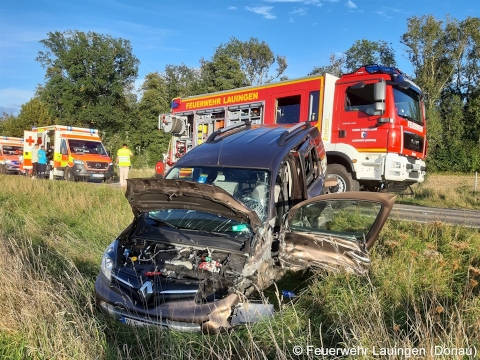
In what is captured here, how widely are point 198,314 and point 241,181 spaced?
71.2 inches

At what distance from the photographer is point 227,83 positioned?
39406 mm

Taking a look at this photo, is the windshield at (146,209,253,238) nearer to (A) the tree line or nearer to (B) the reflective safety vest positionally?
(B) the reflective safety vest

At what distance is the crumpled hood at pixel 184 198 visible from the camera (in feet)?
11.4

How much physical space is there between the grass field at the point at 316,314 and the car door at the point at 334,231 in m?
0.18

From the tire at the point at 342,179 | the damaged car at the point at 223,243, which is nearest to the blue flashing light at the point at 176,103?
the tire at the point at 342,179

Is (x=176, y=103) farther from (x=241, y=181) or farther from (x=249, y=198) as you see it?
(x=249, y=198)

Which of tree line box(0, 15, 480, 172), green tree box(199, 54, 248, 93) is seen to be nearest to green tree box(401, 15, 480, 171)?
tree line box(0, 15, 480, 172)

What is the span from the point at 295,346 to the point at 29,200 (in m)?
9.14

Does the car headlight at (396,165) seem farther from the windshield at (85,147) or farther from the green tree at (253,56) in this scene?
Result: the green tree at (253,56)

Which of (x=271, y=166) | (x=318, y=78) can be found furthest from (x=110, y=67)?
(x=271, y=166)

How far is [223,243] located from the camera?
11.8 feet

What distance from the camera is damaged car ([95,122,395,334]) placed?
3.08 metres

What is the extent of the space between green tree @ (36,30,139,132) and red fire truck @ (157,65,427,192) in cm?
3360

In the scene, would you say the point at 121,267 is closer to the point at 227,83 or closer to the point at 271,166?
the point at 271,166
